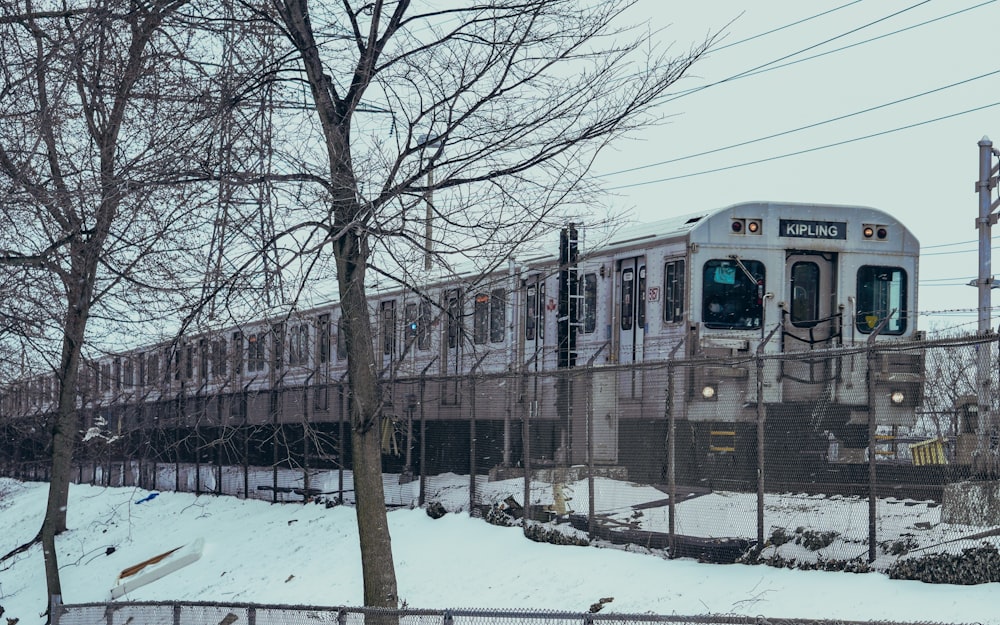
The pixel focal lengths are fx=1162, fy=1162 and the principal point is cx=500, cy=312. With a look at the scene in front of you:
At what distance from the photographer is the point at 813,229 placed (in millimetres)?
17734

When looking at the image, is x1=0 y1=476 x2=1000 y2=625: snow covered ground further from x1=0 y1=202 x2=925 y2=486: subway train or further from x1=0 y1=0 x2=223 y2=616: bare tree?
x1=0 y1=0 x2=223 y2=616: bare tree

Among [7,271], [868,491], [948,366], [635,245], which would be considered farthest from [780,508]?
[7,271]

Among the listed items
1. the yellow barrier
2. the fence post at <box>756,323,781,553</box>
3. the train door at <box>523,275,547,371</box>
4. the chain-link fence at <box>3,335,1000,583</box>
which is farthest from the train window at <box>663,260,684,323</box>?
the fence post at <box>756,323,781,553</box>

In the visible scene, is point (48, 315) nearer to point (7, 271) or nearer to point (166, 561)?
point (7, 271)

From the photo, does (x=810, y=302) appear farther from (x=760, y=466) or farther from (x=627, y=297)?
(x=760, y=466)

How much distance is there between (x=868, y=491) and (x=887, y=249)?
7358mm

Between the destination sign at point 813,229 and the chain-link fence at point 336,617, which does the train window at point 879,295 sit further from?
the chain-link fence at point 336,617

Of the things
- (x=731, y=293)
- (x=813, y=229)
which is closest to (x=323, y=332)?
(x=731, y=293)

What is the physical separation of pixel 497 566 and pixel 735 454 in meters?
3.45

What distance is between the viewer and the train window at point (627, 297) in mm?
18344

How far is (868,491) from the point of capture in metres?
11.6

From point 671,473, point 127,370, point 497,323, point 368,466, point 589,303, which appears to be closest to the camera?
point 368,466

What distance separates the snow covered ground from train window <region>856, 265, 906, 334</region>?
18.3 ft

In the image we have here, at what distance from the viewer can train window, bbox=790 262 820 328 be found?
58.2ft
